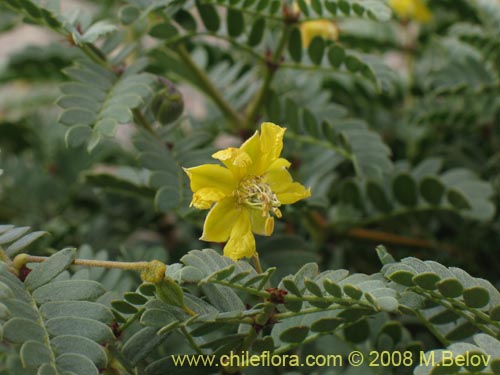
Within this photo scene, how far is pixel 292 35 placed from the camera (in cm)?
101

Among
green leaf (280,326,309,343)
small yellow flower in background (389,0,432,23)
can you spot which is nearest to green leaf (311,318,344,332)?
green leaf (280,326,309,343)

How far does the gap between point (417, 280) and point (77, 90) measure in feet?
1.50

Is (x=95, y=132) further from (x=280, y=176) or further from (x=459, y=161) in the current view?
(x=459, y=161)

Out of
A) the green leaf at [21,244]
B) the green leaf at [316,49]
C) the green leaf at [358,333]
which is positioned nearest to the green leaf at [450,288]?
the green leaf at [358,333]

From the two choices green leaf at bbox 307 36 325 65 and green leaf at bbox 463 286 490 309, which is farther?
green leaf at bbox 307 36 325 65

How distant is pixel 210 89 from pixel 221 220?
373 mm

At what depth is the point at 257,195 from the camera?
73cm

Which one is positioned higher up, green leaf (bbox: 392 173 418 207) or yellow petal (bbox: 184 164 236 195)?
yellow petal (bbox: 184 164 236 195)

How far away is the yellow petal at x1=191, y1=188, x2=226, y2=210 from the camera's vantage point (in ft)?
2.31

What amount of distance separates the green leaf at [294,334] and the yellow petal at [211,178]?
0.15m

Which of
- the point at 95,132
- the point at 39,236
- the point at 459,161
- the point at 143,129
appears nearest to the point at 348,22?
the point at 459,161

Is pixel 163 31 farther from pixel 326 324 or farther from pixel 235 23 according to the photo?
pixel 326 324

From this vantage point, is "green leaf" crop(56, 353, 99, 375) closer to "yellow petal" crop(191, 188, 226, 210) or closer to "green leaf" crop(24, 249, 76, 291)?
"green leaf" crop(24, 249, 76, 291)

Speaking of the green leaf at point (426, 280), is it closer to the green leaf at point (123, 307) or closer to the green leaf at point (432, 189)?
the green leaf at point (123, 307)
